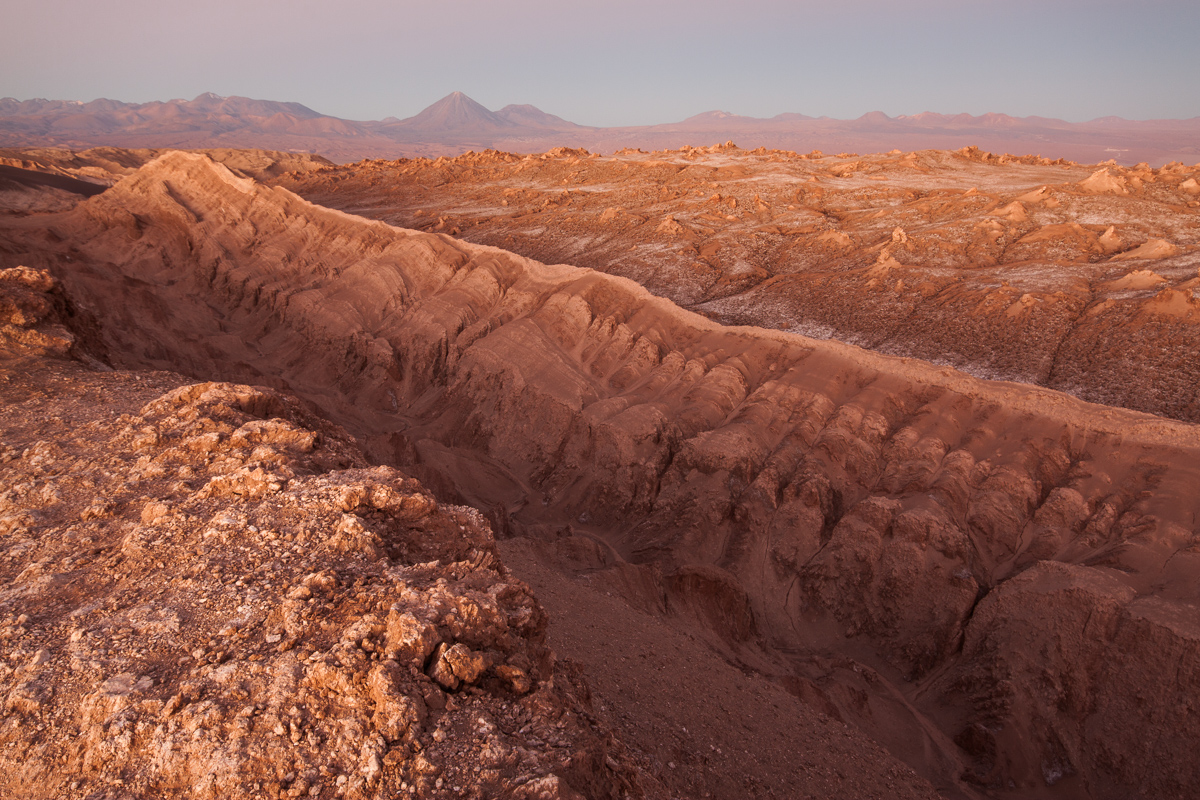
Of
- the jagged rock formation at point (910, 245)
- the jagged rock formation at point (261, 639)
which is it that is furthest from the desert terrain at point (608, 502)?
the jagged rock formation at point (910, 245)

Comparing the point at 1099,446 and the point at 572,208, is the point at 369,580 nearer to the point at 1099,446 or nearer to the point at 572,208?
the point at 1099,446

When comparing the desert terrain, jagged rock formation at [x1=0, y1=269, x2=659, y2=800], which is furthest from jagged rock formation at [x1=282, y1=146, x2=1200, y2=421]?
jagged rock formation at [x1=0, y1=269, x2=659, y2=800]

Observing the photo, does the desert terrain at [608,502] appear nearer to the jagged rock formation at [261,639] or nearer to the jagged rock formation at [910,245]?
the jagged rock formation at [261,639]

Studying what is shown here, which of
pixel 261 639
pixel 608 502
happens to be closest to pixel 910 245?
pixel 608 502

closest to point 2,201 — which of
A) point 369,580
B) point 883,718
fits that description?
point 369,580

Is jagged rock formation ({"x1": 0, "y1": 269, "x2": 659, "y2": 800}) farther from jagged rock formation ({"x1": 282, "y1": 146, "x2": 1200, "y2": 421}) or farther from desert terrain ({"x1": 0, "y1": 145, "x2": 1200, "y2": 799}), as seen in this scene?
jagged rock formation ({"x1": 282, "y1": 146, "x2": 1200, "y2": 421})

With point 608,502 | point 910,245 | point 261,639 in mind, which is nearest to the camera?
point 261,639

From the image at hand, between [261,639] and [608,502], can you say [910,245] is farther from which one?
[261,639]
